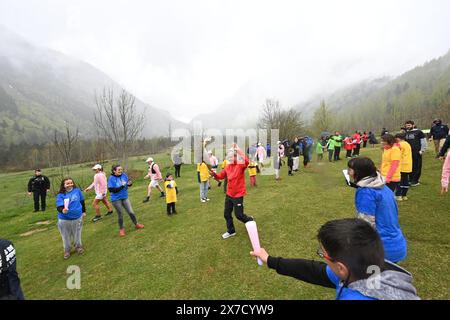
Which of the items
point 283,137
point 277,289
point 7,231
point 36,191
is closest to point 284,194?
point 277,289

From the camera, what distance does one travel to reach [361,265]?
4.81 ft

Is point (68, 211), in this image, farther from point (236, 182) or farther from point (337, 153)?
point (337, 153)

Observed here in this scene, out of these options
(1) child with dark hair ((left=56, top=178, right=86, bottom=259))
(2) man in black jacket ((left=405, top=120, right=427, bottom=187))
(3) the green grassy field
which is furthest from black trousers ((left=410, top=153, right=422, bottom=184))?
(1) child with dark hair ((left=56, top=178, right=86, bottom=259))

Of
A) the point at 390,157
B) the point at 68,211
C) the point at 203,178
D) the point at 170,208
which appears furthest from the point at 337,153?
the point at 68,211

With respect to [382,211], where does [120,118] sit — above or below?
above

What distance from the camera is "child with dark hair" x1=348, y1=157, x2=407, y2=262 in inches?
106

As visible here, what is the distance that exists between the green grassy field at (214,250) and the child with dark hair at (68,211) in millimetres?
665

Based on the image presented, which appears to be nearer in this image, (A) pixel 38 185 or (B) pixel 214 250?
(B) pixel 214 250

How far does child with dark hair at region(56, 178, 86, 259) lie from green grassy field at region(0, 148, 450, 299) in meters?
0.67

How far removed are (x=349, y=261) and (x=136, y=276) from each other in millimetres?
4943

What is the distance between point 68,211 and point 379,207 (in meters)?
7.00

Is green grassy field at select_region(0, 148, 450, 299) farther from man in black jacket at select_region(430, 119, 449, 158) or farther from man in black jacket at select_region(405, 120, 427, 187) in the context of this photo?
man in black jacket at select_region(430, 119, 449, 158)
